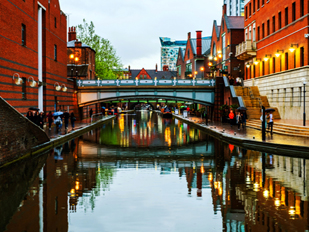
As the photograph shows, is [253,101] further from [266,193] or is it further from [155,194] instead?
[155,194]

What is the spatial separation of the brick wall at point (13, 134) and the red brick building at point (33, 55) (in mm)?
9109

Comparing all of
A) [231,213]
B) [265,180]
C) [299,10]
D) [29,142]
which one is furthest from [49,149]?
[299,10]

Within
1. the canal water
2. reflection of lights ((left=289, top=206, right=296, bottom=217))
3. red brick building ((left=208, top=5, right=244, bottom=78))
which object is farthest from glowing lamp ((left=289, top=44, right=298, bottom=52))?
reflection of lights ((left=289, top=206, right=296, bottom=217))

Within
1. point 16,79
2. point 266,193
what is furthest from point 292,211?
point 16,79

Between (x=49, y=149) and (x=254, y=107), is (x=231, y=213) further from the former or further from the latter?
(x=254, y=107)

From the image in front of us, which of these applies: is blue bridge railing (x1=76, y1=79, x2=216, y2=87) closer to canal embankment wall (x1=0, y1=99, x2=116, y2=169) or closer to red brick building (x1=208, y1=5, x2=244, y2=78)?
red brick building (x1=208, y1=5, x2=244, y2=78)

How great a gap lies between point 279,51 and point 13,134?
28.0 m

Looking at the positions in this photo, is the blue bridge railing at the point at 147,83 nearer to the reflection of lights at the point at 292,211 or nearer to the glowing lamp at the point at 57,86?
the glowing lamp at the point at 57,86

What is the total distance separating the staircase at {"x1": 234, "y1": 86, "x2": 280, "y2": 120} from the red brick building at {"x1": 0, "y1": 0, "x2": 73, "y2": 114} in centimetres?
1858

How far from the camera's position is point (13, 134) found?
53.4 feet

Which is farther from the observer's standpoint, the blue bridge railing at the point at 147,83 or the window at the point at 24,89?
the blue bridge railing at the point at 147,83

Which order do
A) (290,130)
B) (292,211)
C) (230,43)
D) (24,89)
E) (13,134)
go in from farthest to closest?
(230,43), (24,89), (290,130), (13,134), (292,211)

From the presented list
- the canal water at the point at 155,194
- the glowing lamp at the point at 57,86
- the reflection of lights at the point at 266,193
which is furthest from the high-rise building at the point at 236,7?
the reflection of lights at the point at 266,193

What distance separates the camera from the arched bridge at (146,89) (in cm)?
5141
